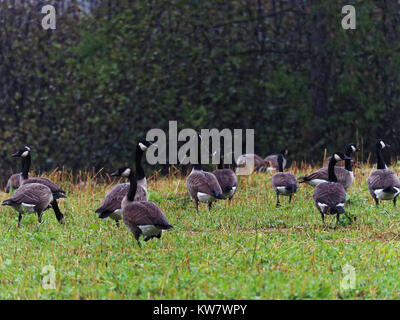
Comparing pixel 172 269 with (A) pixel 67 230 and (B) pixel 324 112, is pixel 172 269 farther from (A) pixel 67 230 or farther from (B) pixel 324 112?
(B) pixel 324 112

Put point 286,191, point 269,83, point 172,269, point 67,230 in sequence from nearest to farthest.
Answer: point 172,269
point 67,230
point 286,191
point 269,83

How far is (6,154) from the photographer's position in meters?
19.2

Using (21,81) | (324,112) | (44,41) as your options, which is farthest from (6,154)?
(324,112)

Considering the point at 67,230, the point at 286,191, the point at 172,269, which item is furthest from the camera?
the point at 286,191

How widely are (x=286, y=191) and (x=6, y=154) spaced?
29.4 ft

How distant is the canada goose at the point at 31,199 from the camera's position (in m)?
11.6

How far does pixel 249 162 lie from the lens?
17500mm

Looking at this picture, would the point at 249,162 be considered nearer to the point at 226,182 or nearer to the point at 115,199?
the point at 226,182

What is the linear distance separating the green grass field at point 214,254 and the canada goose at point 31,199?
1.12 ft

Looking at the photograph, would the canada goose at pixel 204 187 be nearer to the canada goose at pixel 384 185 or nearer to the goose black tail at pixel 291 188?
the goose black tail at pixel 291 188

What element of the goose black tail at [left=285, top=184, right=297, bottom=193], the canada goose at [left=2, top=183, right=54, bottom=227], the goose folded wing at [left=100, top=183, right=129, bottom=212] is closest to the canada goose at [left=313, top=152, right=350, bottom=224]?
the goose black tail at [left=285, top=184, right=297, bottom=193]

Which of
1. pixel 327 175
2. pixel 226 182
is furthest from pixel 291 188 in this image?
pixel 226 182

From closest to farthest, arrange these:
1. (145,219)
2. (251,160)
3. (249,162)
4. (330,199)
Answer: (145,219) < (330,199) < (249,162) < (251,160)

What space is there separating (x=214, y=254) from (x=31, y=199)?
3789mm
